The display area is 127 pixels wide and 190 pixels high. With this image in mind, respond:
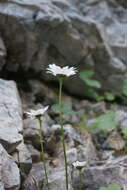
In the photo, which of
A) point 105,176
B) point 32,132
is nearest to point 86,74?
point 32,132

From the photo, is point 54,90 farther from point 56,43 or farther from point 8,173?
point 8,173

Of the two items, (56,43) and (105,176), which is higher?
(56,43)

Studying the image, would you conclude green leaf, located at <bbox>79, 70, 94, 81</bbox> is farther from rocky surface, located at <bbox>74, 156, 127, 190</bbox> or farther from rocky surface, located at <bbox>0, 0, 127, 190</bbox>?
rocky surface, located at <bbox>74, 156, 127, 190</bbox>

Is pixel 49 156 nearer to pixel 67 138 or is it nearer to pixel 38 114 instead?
pixel 67 138

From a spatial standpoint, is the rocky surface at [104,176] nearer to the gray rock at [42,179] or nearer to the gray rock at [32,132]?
the gray rock at [42,179]

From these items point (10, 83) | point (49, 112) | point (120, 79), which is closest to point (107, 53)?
point (120, 79)

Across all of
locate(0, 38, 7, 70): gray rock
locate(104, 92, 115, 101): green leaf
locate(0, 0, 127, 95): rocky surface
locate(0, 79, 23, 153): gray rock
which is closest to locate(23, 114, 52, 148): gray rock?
locate(0, 79, 23, 153): gray rock
